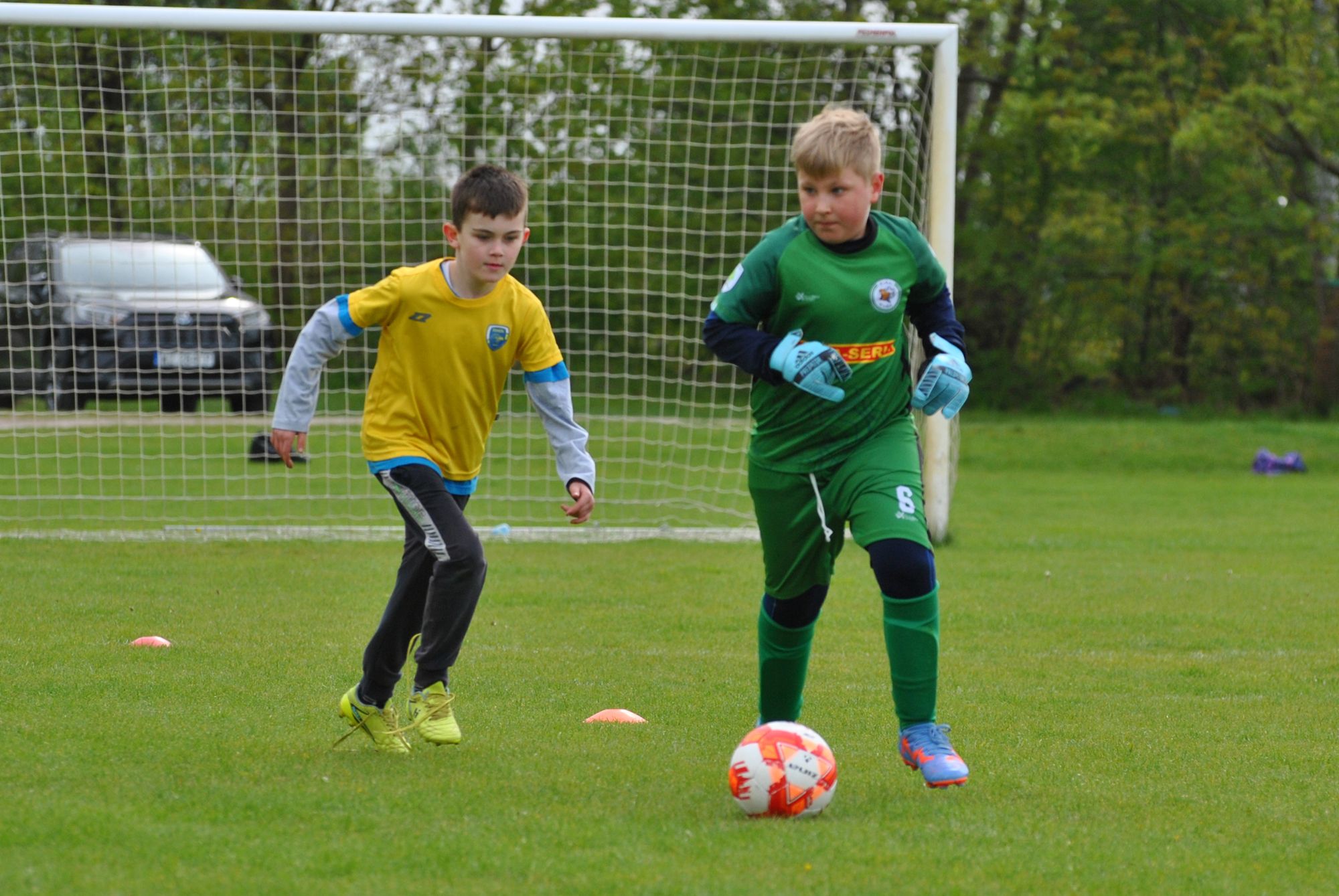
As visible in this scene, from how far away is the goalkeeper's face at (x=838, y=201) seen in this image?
444 cm

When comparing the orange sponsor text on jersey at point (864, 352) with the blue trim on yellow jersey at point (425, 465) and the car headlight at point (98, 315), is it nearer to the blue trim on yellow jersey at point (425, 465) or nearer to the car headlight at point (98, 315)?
the blue trim on yellow jersey at point (425, 465)

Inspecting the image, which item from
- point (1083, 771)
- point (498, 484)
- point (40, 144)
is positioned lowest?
point (498, 484)

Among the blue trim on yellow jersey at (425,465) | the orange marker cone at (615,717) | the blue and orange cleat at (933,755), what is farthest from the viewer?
the orange marker cone at (615,717)

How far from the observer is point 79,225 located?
1402 cm

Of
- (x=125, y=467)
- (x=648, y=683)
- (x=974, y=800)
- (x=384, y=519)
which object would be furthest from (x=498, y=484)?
(x=974, y=800)

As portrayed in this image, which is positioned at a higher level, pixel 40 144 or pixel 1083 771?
pixel 40 144

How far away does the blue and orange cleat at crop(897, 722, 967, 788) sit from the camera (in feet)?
14.3

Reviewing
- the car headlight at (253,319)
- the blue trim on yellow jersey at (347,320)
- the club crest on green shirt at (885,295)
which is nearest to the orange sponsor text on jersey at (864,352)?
the club crest on green shirt at (885,295)

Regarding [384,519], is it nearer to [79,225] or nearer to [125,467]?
[125,467]

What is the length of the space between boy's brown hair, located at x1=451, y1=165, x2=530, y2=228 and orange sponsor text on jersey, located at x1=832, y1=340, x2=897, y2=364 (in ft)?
3.45

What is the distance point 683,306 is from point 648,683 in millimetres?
7205

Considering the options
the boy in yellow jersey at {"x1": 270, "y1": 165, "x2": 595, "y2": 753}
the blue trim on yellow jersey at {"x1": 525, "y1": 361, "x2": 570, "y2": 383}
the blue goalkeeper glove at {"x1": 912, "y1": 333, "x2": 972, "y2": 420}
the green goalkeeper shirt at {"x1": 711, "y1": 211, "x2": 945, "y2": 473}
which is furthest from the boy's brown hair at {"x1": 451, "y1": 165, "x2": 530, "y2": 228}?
the blue goalkeeper glove at {"x1": 912, "y1": 333, "x2": 972, "y2": 420}

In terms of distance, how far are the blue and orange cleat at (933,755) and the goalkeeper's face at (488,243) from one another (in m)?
1.78

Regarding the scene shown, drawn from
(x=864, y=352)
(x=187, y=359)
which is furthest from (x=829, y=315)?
(x=187, y=359)
